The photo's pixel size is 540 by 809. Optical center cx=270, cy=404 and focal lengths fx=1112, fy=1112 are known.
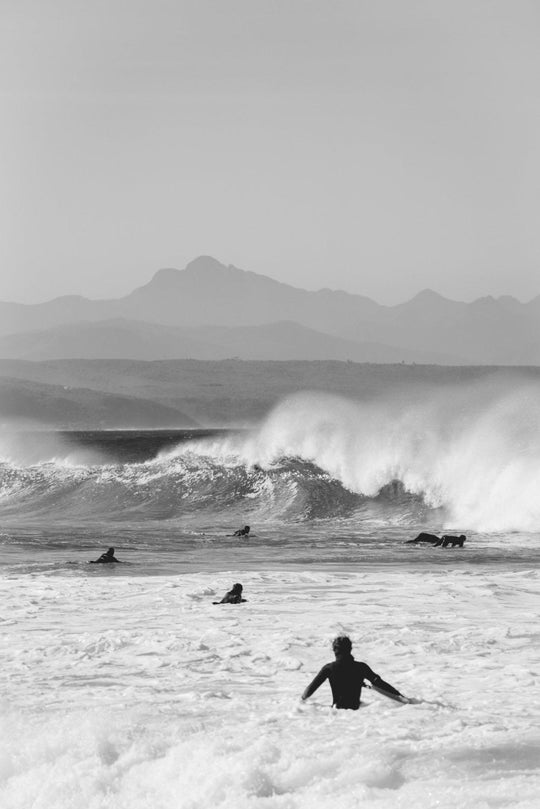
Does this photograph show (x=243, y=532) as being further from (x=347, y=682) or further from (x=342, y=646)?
(x=347, y=682)

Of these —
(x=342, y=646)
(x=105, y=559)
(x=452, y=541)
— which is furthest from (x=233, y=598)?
(x=452, y=541)

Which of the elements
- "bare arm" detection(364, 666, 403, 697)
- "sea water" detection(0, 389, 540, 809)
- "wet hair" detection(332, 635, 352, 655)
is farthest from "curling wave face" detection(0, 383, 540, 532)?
"bare arm" detection(364, 666, 403, 697)

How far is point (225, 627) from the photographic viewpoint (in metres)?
13.1

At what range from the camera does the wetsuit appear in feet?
29.9

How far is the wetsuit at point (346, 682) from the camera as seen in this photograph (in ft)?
29.9

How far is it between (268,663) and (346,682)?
203 centimetres

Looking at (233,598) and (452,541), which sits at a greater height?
(452,541)

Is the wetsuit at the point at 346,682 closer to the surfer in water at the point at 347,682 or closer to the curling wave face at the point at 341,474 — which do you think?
the surfer in water at the point at 347,682

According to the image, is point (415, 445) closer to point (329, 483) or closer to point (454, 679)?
point (329, 483)

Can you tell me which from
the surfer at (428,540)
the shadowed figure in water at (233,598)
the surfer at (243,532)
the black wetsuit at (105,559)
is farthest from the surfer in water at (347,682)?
the surfer at (243,532)

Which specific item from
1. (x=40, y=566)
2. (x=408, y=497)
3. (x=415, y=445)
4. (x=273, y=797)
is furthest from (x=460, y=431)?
(x=273, y=797)

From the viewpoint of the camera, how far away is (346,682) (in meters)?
9.18

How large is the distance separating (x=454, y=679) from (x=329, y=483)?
2986cm

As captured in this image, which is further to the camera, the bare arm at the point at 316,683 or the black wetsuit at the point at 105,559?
the black wetsuit at the point at 105,559
